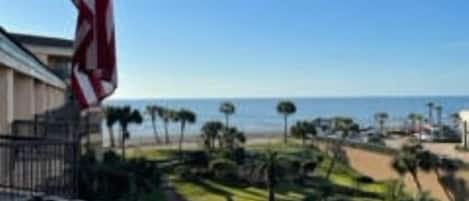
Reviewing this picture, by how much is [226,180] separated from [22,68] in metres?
32.1

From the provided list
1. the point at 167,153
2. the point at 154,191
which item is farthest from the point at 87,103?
the point at 167,153

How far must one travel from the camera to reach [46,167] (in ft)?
24.8

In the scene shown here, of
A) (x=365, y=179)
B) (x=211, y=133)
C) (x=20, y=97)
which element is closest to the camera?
(x=20, y=97)

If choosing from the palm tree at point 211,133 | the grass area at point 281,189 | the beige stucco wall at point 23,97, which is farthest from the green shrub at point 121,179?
the palm tree at point 211,133

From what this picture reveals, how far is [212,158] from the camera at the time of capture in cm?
4522

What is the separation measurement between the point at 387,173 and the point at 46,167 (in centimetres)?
3661

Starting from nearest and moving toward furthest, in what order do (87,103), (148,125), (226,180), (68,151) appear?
(87,103), (68,151), (226,180), (148,125)

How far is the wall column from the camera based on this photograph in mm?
9570

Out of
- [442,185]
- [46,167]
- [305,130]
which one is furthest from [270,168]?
[46,167]

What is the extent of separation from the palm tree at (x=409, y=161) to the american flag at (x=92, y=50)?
111 ft

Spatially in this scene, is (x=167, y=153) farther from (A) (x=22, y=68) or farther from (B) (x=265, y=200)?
(A) (x=22, y=68)

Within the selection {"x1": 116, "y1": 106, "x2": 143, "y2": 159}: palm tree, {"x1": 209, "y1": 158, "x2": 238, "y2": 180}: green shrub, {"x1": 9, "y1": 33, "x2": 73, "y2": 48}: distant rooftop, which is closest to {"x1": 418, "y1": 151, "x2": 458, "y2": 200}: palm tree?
{"x1": 209, "y1": 158, "x2": 238, "y2": 180}: green shrub

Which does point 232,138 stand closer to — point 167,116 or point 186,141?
point 186,141

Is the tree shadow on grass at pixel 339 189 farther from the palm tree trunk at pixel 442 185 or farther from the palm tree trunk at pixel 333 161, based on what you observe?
the palm tree trunk at pixel 442 185
